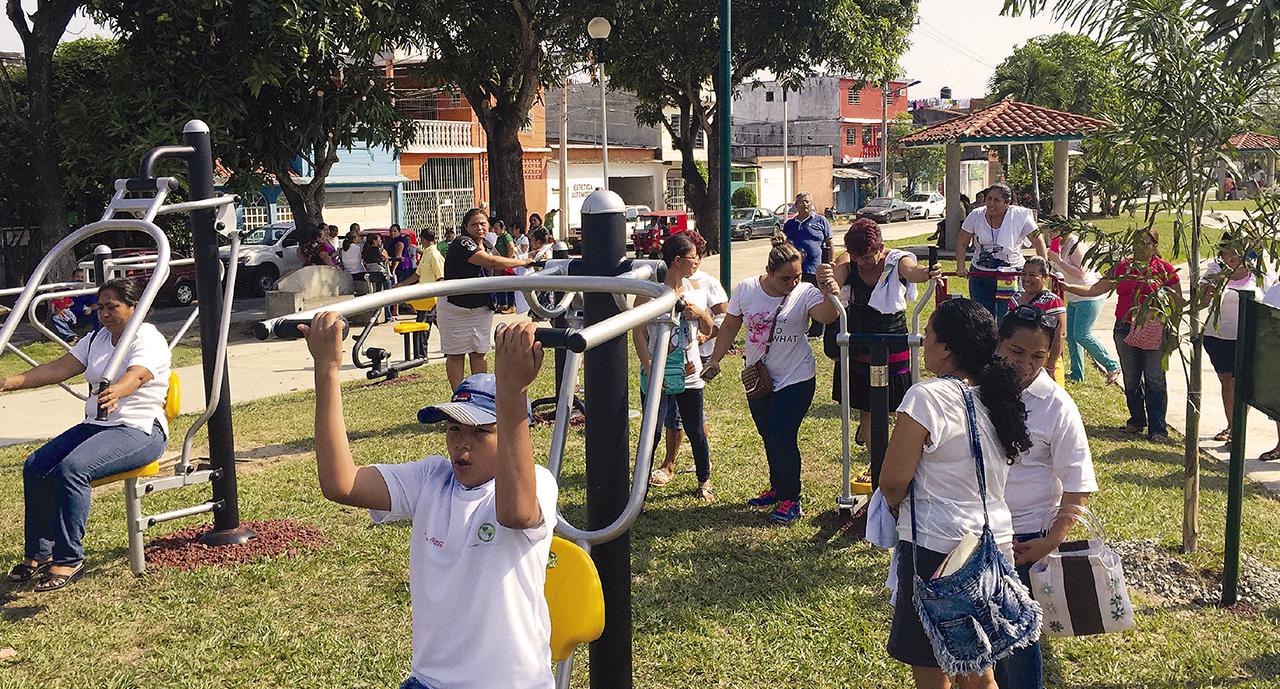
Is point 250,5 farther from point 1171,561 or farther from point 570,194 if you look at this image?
point 570,194

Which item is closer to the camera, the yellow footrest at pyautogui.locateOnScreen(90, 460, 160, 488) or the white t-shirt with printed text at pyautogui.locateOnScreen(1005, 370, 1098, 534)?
the white t-shirt with printed text at pyautogui.locateOnScreen(1005, 370, 1098, 534)

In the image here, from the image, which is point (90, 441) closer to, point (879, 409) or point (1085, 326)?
point (879, 409)

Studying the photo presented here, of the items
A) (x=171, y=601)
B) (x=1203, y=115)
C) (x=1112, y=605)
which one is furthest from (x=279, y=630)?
(x=1203, y=115)

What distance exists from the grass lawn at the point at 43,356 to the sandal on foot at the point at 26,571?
8044mm

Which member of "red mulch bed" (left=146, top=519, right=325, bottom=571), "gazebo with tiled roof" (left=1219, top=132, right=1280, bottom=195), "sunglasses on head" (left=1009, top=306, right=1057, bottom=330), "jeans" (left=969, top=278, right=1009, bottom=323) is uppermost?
"gazebo with tiled roof" (left=1219, top=132, right=1280, bottom=195)

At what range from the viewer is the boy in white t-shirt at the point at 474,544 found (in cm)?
266

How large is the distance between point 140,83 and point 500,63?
Result: 7542 millimetres

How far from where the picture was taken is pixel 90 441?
5637 millimetres

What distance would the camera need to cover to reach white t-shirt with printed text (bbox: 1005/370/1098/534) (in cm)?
383

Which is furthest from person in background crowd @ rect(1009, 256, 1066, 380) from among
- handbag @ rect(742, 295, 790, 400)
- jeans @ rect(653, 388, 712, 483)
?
jeans @ rect(653, 388, 712, 483)

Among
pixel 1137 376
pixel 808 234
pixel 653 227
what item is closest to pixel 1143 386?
pixel 1137 376

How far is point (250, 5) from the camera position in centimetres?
1639

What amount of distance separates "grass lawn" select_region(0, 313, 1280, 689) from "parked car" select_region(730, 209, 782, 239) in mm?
34547

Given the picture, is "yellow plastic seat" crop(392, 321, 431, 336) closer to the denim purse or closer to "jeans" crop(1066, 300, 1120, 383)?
"jeans" crop(1066, 300, 1120, 383)
